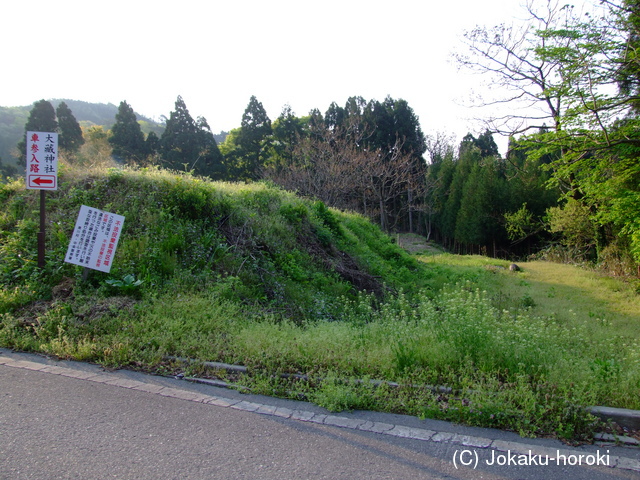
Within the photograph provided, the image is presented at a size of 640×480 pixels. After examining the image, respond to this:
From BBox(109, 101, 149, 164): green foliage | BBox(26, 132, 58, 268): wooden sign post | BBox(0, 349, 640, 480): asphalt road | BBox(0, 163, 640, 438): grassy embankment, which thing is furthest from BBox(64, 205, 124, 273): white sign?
BBox(109, 101, 149, 164): green foliage

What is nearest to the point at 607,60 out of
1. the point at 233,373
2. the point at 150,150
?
the point at 233,373

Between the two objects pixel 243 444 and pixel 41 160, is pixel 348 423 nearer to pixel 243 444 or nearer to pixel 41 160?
pixel 243 444

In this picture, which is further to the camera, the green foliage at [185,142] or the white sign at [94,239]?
the green foliage at [185,142]

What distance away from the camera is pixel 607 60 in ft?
38.7

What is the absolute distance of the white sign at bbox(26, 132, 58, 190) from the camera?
21.4ft

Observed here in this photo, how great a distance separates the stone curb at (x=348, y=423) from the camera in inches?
114

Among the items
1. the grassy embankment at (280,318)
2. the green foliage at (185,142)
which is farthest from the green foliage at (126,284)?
the green foliage at (185,142)

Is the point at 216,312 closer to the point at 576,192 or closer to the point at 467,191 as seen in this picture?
the point at 576,192

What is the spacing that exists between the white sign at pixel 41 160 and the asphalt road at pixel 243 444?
3968 mm

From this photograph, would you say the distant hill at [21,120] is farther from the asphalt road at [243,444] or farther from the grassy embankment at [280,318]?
the asphalt road at [243,444]

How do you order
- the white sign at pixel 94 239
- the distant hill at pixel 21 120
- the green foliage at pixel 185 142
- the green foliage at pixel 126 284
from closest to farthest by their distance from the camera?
the white sign at pixel 94 239
the green foliage at pixel 126 284
the green foliage at pixel 185 142
the distant hill at pixel 21 120

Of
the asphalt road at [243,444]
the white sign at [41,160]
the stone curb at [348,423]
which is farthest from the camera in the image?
the white sign at [41,160]

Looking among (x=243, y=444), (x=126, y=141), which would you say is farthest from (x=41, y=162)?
(x=126, y=141)

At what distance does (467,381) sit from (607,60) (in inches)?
499
